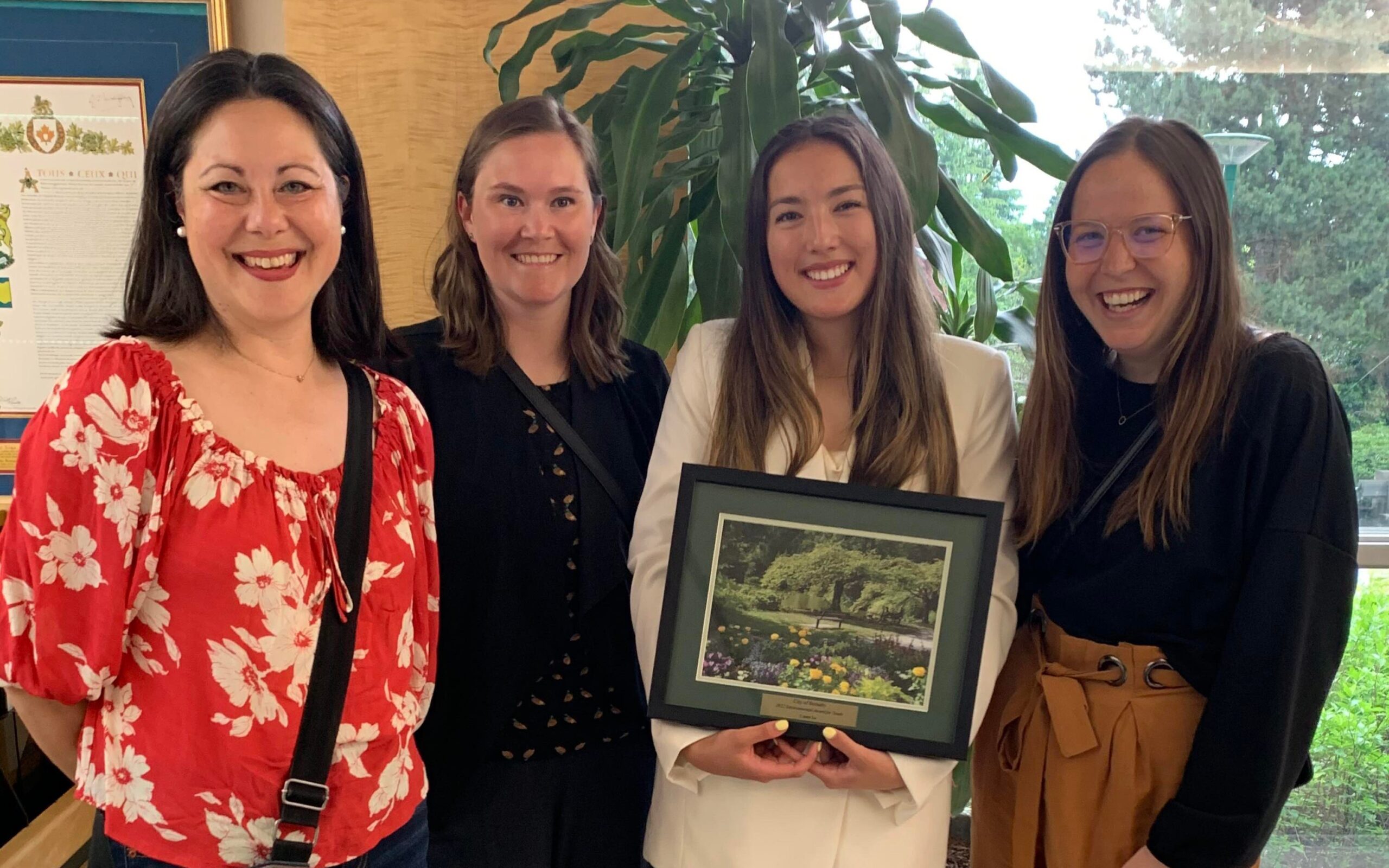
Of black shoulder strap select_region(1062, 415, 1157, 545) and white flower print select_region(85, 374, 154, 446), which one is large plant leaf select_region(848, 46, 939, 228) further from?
white flower print select_region(85, 374, 154, 446)

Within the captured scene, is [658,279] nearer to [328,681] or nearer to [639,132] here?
[639,132]

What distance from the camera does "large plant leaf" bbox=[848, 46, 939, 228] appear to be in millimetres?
1895

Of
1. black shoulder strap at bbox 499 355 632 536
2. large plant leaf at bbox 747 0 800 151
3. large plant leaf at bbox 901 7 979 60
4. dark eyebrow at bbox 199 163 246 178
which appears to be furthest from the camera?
large plant leaf at bbox 901 7 979 60

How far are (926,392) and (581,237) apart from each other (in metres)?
0.61

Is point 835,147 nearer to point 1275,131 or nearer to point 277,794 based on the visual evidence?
point 277,794

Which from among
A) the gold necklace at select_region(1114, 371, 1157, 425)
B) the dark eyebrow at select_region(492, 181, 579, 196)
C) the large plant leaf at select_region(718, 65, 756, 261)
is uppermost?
the large plant leaf at select_region(718, 65, 756, 261)

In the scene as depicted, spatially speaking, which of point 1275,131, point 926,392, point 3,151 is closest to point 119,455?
point 926,392

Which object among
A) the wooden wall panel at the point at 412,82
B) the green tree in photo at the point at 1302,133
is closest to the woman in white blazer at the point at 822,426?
the wooden wall panel at the point at 412,82

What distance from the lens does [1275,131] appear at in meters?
2.64

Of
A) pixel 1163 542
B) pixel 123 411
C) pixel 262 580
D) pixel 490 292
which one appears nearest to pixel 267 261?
pixel 123 411

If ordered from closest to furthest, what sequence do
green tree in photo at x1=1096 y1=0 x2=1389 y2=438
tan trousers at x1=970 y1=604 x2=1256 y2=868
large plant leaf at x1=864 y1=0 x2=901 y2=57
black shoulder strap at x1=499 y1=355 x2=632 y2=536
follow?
tan trousers at x1=970 y1=604 x2=1256 y2=868
black shoulder strap at x1=499 y1=355 x2=632 y2=536
large plant leaf at x1=864 y1=0 x2=901 y2=57
green tree in photo at x1=1096 y1=0 x2=1389 y2=438

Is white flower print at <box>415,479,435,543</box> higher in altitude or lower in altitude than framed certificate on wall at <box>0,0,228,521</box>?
lower

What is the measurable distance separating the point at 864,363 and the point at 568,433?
0.49 m

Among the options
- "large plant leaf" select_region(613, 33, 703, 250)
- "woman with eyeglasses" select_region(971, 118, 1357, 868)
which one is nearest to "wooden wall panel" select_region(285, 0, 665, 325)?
"large plant leaf" select_region(613, 33, 703, 250)
